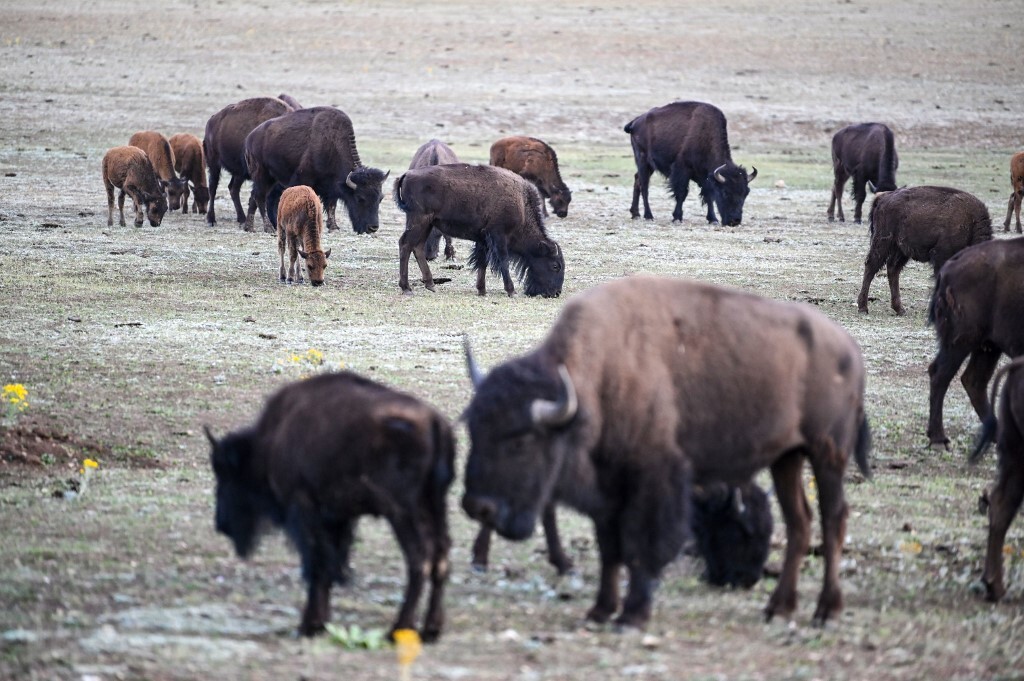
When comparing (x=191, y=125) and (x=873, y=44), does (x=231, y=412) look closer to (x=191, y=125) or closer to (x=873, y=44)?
(x=191, y=125)

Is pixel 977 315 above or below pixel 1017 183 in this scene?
above

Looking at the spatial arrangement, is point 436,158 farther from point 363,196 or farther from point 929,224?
point 929,224

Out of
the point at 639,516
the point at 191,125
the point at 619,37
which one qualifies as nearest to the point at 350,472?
the point at 639,516

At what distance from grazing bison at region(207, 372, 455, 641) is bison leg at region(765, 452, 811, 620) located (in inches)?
65.2

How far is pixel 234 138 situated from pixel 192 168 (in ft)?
5.06

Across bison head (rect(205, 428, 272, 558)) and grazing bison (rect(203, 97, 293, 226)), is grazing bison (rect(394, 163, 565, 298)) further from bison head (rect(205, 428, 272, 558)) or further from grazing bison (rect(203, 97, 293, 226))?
bison head (rect(205, 428, 272, 558))

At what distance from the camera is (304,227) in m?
16.4

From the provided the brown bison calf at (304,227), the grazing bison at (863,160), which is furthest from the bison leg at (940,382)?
the grazing bison at (863,160)

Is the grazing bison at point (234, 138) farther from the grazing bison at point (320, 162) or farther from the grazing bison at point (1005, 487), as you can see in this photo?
the grazing bison at point (1005, 487)

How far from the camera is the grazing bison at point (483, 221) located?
52.8ft

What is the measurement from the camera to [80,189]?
82.9 ft

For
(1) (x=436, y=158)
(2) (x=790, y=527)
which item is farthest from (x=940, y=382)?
(1) (x=436, y=158)

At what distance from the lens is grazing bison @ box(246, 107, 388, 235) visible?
2016 centimetres

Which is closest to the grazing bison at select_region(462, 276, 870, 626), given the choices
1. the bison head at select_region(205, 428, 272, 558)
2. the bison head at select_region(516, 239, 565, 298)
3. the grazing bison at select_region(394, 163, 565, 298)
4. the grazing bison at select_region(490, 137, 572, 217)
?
the bison head at select_region(205, 428, 272, 558)
